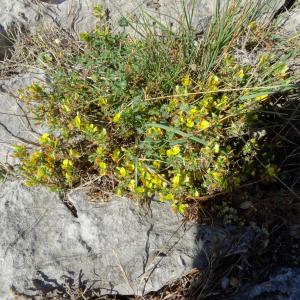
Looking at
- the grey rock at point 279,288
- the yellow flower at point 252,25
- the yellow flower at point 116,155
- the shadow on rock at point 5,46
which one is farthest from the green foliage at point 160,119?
the shadow on rock at point 5,46

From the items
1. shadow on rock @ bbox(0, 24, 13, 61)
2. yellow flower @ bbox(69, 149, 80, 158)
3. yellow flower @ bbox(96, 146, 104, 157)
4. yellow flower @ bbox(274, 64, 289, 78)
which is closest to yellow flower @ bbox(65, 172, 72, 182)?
yellow flower @ bbox(69, 149, 80, 158)

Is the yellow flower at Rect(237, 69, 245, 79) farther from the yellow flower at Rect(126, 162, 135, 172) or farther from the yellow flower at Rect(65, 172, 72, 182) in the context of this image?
the yellow flower at Rect(65, 172, 72, 182)

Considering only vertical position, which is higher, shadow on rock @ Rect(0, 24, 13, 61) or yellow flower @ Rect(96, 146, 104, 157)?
shadow on rock @ Rect(0, 24, 13, 61)

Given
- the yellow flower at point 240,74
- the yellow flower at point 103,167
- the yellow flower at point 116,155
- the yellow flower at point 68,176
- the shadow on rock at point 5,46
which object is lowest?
the yellow flower at point 68,176

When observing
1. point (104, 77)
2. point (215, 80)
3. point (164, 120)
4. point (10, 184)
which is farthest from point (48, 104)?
point (215, 80)

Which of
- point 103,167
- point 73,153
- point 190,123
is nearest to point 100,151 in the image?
point 103,167

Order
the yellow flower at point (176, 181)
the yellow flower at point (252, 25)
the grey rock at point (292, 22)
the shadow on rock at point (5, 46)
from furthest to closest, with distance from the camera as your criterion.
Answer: the shadow on rock at point (5, 46) < the grey rock at point (292, 22) < the yellow flower at point (252, 25) < the yellow flower at point (176, 181)

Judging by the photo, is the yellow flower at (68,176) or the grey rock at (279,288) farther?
the yellow flower at (68,176)

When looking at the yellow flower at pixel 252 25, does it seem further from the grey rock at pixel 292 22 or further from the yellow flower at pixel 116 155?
the yellow flower at pixel 116 155
